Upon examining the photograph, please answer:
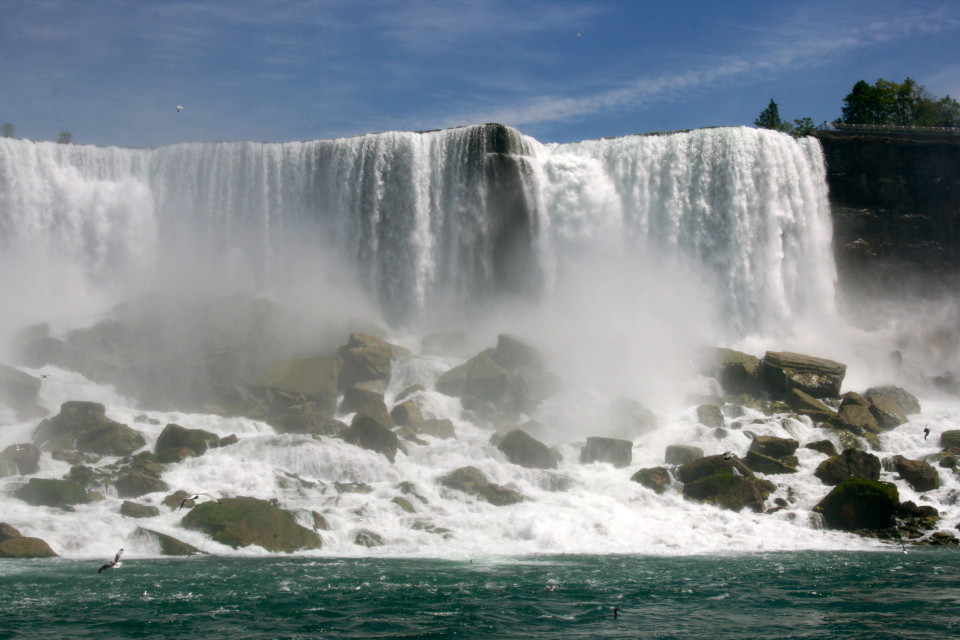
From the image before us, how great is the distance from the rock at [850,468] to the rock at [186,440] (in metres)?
15.8

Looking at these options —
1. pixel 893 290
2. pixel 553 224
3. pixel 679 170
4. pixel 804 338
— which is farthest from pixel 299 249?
pixel 893 290

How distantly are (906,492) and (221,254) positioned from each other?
2607 centimetres

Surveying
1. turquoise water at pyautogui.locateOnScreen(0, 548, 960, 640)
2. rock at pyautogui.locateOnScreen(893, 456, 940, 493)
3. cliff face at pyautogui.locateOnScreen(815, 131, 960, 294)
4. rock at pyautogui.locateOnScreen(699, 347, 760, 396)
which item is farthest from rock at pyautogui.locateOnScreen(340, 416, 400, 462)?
cliff face at pyautogui.locateOnScreen(815, 131, 960, 294)

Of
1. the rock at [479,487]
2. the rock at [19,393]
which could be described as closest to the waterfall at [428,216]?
the rock at [19,393]

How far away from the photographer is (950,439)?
26500mm

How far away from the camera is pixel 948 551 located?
19375 millimetres

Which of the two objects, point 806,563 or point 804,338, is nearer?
point 806,563

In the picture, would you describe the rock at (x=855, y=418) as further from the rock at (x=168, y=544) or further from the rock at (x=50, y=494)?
the rock at (x=50, y=494)

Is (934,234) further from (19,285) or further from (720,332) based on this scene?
(19,285)

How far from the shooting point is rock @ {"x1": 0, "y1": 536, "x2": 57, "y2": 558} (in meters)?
18.5

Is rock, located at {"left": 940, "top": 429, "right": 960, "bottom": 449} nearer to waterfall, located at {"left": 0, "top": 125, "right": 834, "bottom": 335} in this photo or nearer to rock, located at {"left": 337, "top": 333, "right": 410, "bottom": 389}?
waterfall, located at {"left": 0, "top": 125, "right": 834, "bottom": 335}

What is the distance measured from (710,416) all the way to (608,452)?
4.17m

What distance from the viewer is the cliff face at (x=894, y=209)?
123ft

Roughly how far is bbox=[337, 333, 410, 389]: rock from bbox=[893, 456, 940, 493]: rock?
15.7 meters
